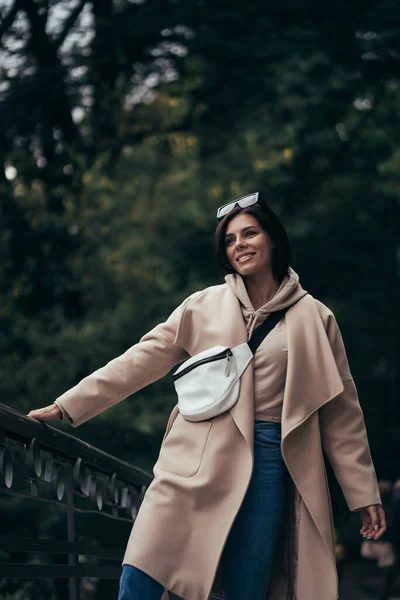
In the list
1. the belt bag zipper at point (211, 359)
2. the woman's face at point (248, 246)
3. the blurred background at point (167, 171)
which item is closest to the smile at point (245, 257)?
the woman's face at point (248, 246)

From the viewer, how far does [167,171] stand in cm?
1523

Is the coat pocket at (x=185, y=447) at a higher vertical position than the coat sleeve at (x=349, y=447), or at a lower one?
higher

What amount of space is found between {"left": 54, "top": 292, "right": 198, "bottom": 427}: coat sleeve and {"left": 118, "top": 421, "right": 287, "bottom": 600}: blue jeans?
0.41 meters

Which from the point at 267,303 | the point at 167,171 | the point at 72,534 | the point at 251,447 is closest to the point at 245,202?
the point at 267,303

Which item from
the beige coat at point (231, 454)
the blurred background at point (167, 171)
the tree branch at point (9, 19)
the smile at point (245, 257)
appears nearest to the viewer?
the beige coat at point (231, 454)

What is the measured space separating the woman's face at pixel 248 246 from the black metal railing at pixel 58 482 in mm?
880

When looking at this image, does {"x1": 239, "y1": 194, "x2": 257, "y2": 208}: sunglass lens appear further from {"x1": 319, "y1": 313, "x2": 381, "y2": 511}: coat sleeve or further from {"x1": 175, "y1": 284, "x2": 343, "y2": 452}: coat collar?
{"x1": 319, "y1": 313, "x2": 381, "y2": 511}: coat sleeve

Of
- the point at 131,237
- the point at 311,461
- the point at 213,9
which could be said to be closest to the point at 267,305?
the point at 311,461

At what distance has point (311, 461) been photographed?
3.65 metres

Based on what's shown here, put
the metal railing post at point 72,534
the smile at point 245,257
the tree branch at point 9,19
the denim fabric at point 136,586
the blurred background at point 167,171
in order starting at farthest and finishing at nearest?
the tree branch at point 9,19
the blurred background at point 167,171
the metal railing post at point 72,534
the smile at point 245,257
the denim fabric at point 136,586

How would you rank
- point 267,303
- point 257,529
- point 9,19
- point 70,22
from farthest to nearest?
point 70,22 < point 9,19 < point 267,303 < point 257,529

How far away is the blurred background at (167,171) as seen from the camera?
10.6m

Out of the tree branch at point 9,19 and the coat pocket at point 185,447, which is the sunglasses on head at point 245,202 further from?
the tree branch at point 9,19

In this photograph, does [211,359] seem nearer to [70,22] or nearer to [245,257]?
[245,257]
